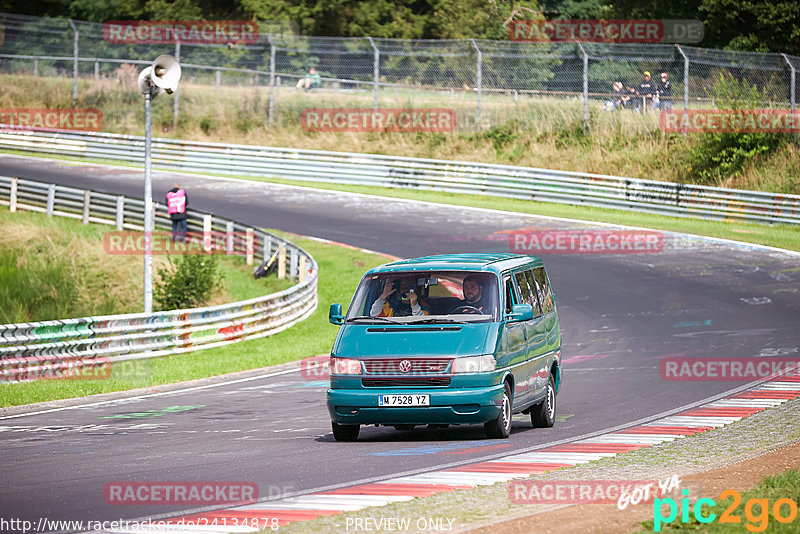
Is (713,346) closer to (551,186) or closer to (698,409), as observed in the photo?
(698,409)

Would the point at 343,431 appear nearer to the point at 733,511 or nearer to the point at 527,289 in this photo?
the point at 527,289

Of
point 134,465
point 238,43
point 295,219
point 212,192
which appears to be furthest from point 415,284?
point 238,43

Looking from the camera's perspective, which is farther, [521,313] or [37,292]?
[37,292]

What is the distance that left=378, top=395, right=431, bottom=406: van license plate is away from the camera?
11164 mm

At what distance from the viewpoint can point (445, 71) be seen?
139ft

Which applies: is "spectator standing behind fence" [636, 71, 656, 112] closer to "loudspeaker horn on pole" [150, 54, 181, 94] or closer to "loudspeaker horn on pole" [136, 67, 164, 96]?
"loudspeaker horn on pole" [150, 54, 181, 94]

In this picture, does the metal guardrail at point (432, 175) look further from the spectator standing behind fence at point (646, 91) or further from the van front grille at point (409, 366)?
the van front grille at point (409, 366)

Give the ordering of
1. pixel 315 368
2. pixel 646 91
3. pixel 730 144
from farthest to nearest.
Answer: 1. pixel 646 91
2. pixel 730 144
3. pixel 315 368

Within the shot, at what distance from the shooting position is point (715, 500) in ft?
25.8

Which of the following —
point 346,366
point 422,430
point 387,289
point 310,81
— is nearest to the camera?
point 346,366

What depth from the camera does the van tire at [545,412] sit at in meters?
12.7

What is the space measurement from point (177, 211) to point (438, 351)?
21.8 m

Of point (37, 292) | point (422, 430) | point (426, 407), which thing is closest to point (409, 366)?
point (426, 407)

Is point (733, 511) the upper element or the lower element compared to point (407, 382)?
upper
